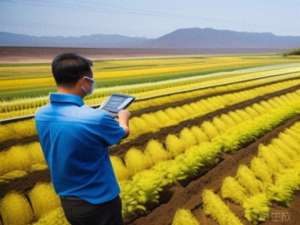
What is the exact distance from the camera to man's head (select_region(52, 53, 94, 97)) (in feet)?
6.87

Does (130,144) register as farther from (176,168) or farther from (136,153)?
(176,168)

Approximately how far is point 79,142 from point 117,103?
1.31ft

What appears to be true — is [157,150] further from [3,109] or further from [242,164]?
[3,109]

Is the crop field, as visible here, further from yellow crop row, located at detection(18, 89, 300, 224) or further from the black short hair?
the black short hair

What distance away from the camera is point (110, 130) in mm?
2188

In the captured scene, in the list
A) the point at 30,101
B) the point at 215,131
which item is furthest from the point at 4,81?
the point at 215,131

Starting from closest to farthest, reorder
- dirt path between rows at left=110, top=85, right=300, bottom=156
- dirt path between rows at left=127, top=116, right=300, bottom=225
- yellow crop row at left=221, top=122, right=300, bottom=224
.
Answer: dirt path between rows at left=127, top=116, right=300, bottom=225
yellow crop row at left=221, top=122, right=300, bottom=224
dirt path between rows at left=110, top=85, right=300, bottom=156

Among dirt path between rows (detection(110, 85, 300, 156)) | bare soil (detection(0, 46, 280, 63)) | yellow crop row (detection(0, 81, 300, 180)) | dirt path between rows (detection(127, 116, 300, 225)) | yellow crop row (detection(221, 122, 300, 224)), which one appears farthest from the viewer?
bare soil (detection(0, 46, 280, 63))

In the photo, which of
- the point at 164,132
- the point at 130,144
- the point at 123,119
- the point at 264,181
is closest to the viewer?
the point at 123,119

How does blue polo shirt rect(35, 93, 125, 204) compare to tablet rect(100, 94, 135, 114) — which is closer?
blue polo shirt rect(35, 93, 125, 204)

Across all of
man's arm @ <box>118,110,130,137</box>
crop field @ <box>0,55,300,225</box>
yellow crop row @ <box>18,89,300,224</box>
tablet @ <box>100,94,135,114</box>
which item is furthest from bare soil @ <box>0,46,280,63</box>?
man's arm @ <box>118,110,130,137</box>

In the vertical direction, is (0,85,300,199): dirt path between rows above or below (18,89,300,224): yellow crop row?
below

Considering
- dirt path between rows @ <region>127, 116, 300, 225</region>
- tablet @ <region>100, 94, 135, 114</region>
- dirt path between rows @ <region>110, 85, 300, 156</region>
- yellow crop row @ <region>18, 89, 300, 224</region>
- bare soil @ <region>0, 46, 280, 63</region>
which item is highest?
tablet @ <region>100, 94, 135, 114</region>

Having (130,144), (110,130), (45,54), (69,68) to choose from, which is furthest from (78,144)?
(45,54)
